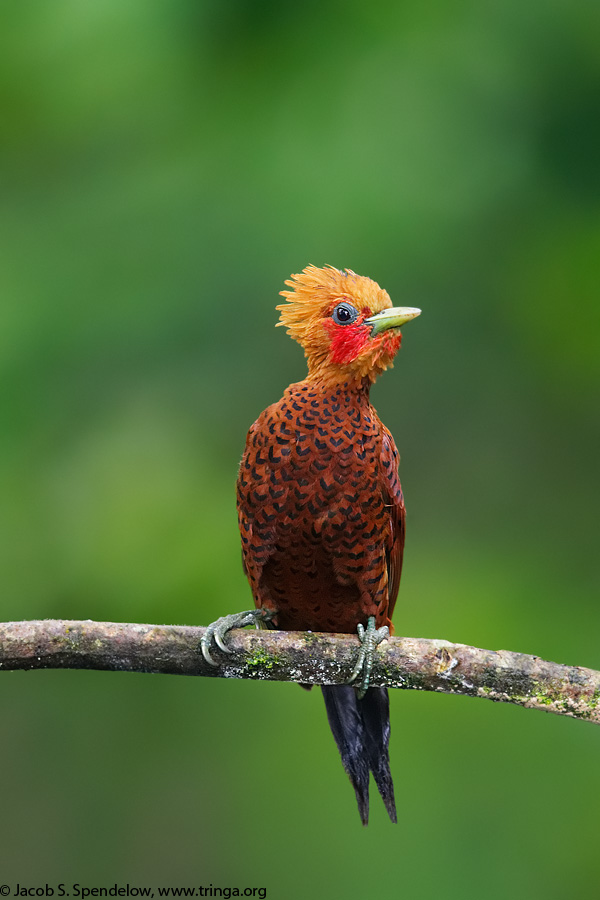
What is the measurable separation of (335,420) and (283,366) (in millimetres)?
3516

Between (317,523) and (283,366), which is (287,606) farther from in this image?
(283,366)

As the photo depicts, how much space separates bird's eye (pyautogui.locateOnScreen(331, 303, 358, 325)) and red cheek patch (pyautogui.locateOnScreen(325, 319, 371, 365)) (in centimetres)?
2

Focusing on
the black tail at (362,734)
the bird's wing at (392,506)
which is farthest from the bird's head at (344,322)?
the black tail at (362,734)

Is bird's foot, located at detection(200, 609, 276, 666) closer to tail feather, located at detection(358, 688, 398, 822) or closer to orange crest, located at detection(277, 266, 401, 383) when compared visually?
tail feather, located at detection(358, 688, 398, 822)

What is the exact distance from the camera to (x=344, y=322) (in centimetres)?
322

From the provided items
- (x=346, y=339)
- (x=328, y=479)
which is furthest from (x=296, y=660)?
(x=346, y=339)

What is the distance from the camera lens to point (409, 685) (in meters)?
3.33

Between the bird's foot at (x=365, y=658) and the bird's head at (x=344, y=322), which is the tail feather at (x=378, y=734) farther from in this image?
the bird's head at (x=344, y=322)

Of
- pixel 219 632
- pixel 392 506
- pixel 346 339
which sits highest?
pixel 346 339

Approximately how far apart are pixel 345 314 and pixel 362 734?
5.45ft

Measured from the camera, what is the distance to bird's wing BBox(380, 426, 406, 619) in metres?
3.48

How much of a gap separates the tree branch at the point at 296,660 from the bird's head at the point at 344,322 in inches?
34.1

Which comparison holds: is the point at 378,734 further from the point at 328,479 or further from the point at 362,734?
the point at 328,479

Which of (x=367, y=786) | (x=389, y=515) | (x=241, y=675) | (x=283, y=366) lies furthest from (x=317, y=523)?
(x=283, y=366)
